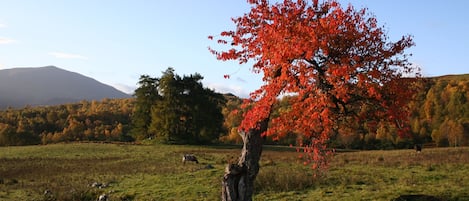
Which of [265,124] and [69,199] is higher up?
[265,124]

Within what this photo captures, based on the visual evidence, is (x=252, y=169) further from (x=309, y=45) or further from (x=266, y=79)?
(x=309, y=45)

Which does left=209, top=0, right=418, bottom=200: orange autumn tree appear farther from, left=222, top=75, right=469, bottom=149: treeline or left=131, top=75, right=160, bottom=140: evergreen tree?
left=131, top=75, right=160, bottom=140: evergreen tree

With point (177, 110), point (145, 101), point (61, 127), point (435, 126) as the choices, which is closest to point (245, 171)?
point (177, 110)

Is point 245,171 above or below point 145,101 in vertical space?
below

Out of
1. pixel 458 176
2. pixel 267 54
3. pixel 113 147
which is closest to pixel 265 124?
pixel 267 54

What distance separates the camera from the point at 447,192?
20734mm

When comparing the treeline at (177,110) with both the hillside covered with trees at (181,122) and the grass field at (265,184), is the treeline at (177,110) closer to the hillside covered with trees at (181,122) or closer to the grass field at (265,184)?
the hillside covered with trees at (181,122)

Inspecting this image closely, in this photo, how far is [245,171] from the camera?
16672 mm

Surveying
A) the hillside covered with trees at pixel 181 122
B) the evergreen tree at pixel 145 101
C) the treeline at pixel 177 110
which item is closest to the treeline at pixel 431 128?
the hillside covered with trees at pixel 181 122

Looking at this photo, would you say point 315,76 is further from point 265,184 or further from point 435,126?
point 435,126

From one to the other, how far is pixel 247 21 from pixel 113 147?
2187 inches

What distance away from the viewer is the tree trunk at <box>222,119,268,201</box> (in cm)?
1647

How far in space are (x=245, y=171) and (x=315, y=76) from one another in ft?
16.5

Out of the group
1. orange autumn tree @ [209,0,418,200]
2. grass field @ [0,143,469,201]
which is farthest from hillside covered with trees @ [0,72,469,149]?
orange autumn tree @ [209,0,418,200]
